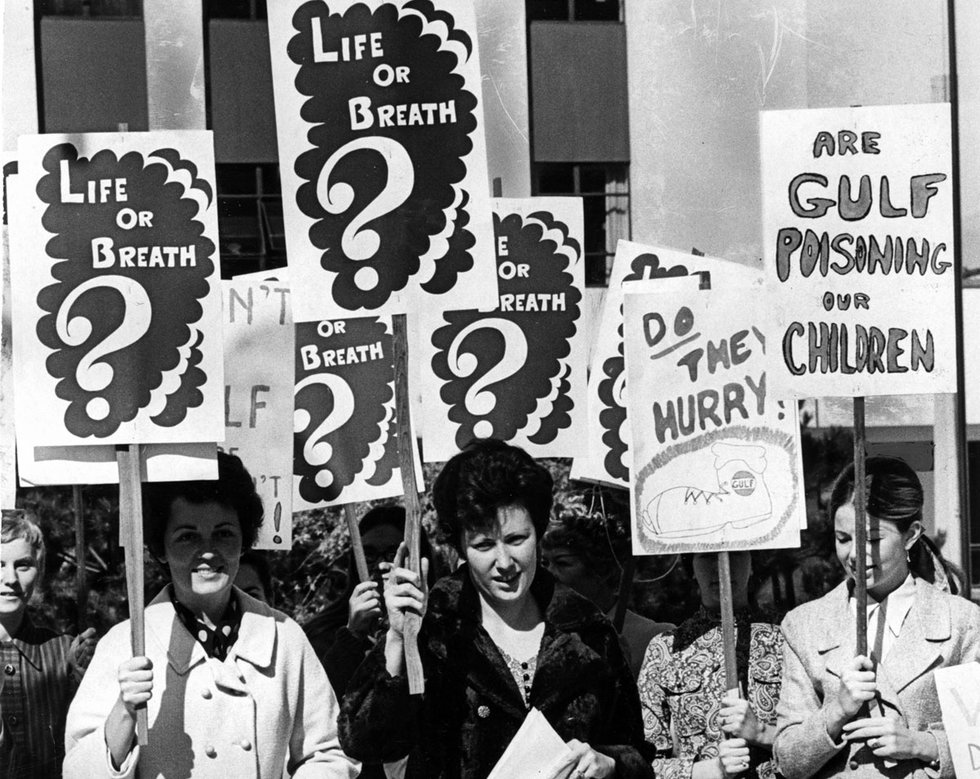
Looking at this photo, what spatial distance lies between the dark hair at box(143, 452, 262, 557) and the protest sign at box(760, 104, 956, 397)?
2.00m

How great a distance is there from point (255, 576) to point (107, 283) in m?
1.35

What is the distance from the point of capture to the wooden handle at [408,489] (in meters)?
6.28

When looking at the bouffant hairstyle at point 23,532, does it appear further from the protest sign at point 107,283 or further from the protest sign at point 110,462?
the protest sign at point 107,283

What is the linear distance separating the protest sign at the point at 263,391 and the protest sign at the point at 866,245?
6.04 feet

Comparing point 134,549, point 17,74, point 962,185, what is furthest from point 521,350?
point 17,74

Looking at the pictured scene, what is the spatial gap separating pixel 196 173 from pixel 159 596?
1517 millimetres

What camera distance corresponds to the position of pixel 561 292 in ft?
→ 22.7

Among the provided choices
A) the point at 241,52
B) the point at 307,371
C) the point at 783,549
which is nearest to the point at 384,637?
the point at 307,371

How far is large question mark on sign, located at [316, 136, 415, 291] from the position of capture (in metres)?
6.33

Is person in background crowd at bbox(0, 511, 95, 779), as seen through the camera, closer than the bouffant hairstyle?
Yes

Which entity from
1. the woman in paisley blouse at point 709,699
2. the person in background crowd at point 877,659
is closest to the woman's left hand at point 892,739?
the person in background crowd at point 877,659

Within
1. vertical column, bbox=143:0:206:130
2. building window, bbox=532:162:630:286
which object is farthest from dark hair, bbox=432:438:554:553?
vertical column, bbox=143:0:206:130

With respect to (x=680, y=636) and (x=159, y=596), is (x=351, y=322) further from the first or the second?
(x=680, y=636)

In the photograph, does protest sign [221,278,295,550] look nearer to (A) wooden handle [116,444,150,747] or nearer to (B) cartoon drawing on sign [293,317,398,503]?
(B) cartoon drawing on sign [293,317,398,503]
